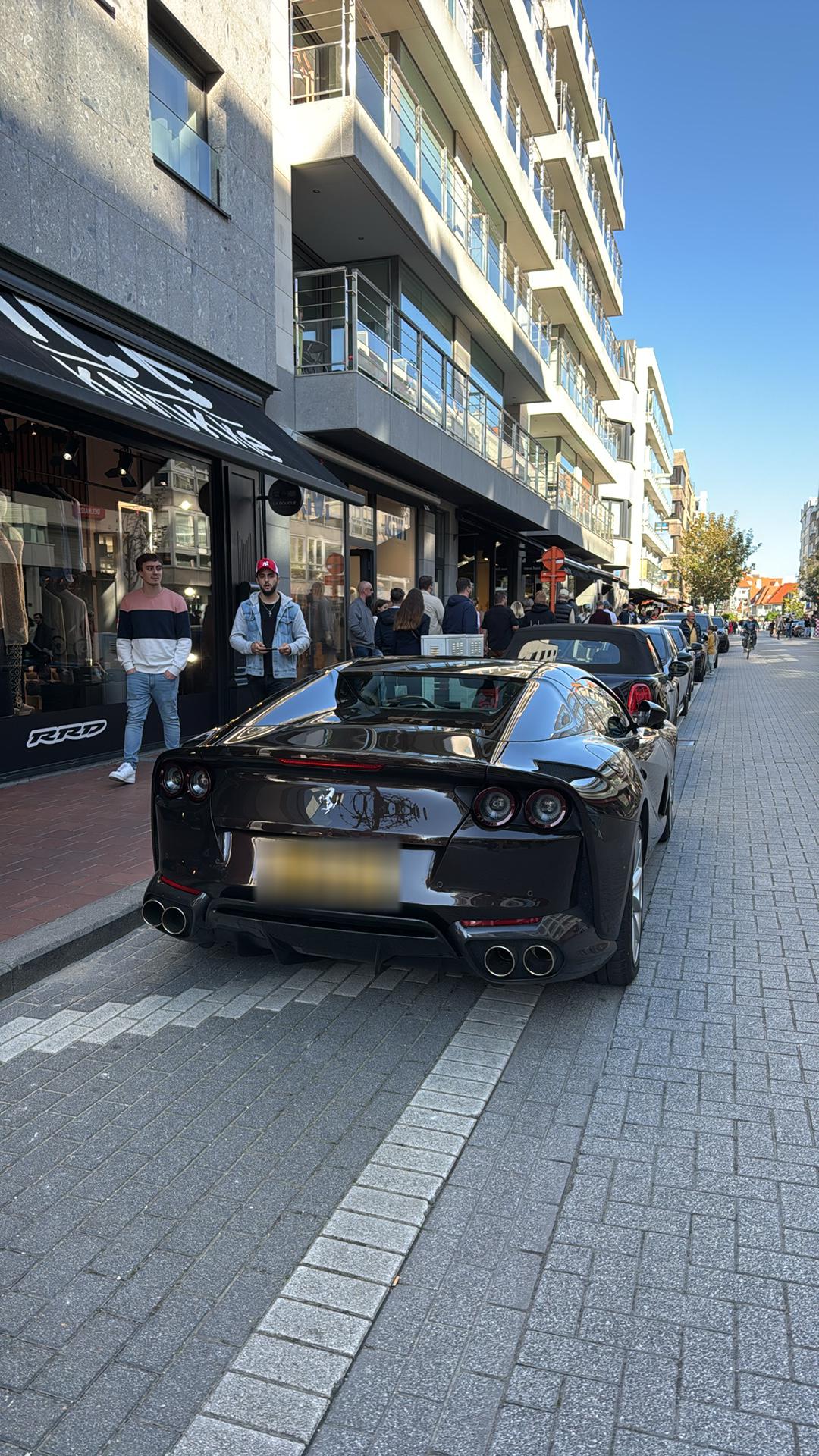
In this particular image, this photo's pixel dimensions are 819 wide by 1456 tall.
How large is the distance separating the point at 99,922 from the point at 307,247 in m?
13.5

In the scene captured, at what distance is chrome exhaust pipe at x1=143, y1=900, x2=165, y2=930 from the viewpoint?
3703 millimetres

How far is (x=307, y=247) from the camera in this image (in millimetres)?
14930

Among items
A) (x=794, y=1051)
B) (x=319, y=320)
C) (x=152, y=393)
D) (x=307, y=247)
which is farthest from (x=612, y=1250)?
(x=307, y=247)

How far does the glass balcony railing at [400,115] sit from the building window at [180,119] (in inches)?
88.1

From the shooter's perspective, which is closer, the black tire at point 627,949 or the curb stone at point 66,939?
the black tire at point 627,949

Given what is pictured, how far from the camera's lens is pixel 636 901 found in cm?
409

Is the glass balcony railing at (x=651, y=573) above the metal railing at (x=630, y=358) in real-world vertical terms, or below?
below

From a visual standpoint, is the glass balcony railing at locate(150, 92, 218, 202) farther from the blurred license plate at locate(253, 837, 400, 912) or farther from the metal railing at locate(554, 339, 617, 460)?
the metal railing at locate(554, 339, 617, 460)

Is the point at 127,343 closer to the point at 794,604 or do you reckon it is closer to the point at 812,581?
the point at 812,581

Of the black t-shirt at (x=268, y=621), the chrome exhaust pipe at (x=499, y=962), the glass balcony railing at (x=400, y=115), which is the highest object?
the glass balcony railing at (x=400, y=115)

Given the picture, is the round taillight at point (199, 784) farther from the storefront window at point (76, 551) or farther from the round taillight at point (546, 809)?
the storefront window at point (76, 551)

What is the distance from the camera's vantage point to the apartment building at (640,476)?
2213 inches

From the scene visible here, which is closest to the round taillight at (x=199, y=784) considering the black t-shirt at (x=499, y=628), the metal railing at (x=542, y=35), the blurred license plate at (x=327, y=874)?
the blurred license plate at (x=327, y=874)

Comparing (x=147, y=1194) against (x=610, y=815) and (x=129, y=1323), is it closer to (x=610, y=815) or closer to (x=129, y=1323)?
(x=129, y=1323)
